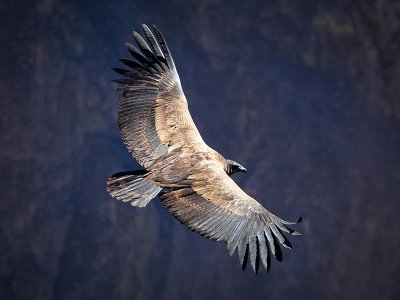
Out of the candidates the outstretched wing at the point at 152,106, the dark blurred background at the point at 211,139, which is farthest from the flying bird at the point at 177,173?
the dark blurred background at the point at 211,139

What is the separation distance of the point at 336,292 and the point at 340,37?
255 centimetres

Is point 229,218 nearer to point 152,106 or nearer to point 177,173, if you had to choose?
point 177,173

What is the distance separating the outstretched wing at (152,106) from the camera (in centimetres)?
608

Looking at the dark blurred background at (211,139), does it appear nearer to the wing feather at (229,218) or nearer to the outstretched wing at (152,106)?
the outstretched wing at (152,106)

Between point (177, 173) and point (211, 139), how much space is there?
2.57m

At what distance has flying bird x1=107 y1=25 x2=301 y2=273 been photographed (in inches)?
218

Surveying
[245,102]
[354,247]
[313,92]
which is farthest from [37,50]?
[354,247]

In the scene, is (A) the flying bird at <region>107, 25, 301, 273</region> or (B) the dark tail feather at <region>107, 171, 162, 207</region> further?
(B) the dark tail feather at <region>107, 171, 162, 207</region>

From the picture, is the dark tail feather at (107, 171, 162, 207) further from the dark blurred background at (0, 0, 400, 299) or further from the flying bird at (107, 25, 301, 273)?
the dark blurred background at (0, 0, 400, 299)

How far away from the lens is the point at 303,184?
27.2 feet

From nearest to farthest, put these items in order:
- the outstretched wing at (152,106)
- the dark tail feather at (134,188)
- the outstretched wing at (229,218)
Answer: the outstretched wing at (229,218) < the dark tail feather at (134,188) < the outstretched wing at (152,106)

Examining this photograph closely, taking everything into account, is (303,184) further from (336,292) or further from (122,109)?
(122,109)

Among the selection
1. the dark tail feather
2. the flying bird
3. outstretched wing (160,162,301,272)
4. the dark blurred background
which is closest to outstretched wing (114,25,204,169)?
the flying bird

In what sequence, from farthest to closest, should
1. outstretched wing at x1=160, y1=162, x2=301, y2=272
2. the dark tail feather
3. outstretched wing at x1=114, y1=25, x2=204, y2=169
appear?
outstretched wing at x1=114, y1=25, x2=204, y2=169 < the dark tail feather < outstretched wing at x1=160, y1=162, x2=301, y2=272
